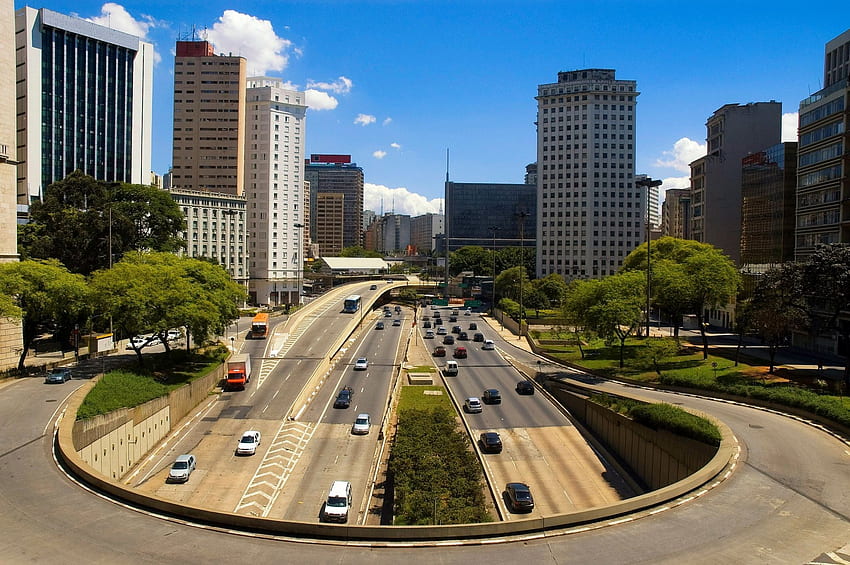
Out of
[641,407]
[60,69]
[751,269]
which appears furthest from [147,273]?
[60,69]

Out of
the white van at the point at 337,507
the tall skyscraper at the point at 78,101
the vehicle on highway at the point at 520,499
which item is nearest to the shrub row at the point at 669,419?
the vehicle on highway at the point at 520,499

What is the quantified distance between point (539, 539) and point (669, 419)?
1785 cm

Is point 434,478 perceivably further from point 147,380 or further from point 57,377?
point 57,377

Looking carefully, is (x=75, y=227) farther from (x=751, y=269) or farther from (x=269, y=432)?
(x=751, y=269)

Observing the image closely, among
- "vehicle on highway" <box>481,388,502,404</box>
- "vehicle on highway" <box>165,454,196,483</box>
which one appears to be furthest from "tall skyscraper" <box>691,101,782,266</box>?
"vehicle on highway" <box>165,454,196,483</box>

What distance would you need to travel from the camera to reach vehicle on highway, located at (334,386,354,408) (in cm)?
5131

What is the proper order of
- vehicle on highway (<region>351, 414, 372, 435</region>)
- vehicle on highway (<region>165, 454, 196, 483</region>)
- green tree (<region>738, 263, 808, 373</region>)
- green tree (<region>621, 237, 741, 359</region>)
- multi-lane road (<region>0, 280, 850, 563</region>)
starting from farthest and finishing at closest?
green tree (<region>621, 237, 741, 359</region>)
green tree (<region>738, 263, 808, 373</region>)
vehicle on highway (<region>351, 414, 372, 435</region>)
vehicle on highway (<region>165, 454, 196, 483</region>)
multi-lane road (<region>0, 280, 850, 563</region>)

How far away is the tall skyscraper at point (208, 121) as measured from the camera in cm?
16138

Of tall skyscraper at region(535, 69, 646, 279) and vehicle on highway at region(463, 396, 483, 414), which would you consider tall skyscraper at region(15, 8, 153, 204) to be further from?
vehicle on highway at region(463, 396, 483, 414)

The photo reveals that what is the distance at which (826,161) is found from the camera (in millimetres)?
65562

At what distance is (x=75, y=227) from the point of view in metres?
69.9

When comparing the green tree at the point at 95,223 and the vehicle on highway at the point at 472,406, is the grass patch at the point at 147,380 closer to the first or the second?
the green tree at the point at 95,223

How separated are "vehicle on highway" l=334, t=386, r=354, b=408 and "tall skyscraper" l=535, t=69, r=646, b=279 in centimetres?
11243

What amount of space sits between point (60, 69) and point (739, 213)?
138870 millimetres
